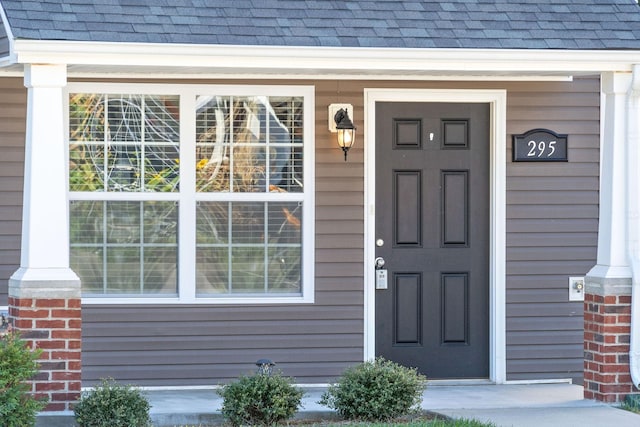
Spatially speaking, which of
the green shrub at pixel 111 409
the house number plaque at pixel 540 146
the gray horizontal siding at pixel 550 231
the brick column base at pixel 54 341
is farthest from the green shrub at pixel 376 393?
the house number plaque at pixel 540 146

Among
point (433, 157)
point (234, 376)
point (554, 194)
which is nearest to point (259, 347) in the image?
point (234, 376)

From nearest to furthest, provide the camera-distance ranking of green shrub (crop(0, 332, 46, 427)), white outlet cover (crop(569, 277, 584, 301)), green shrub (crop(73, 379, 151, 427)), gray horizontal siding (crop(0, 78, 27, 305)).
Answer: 1. green shrub (crop(0, 332, 46, 427))
2. green shrub (crop(73, 379, 151, 427))
3. gray horizontal siding (crop(0, 78, 27, 305))
4. white outlet cover (crop(569, 277, 584, 301))

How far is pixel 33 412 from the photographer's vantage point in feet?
23.3

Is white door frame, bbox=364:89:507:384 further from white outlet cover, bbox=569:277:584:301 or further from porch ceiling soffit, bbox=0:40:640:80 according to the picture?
porch ceiling soffit, bbox=0:40:640:80

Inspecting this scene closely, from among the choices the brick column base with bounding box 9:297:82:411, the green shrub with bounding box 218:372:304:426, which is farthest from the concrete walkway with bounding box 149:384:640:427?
the brick column base with bounding box 9:297:82:411

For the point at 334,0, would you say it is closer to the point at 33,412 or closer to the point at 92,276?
the point at 92,276

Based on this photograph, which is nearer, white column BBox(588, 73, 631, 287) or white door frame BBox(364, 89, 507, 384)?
white column BBox(588, 73, 631, 287)

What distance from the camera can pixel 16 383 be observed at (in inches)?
278

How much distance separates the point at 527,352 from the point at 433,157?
1.79 metres

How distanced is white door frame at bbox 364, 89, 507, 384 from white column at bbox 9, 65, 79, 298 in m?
2.73

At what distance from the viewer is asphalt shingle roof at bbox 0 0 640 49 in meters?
7.90

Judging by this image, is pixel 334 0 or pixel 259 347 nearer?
pixel 334 0

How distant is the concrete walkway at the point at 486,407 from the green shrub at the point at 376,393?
28cm

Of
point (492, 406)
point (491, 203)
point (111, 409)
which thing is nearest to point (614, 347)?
point (492, 406)
